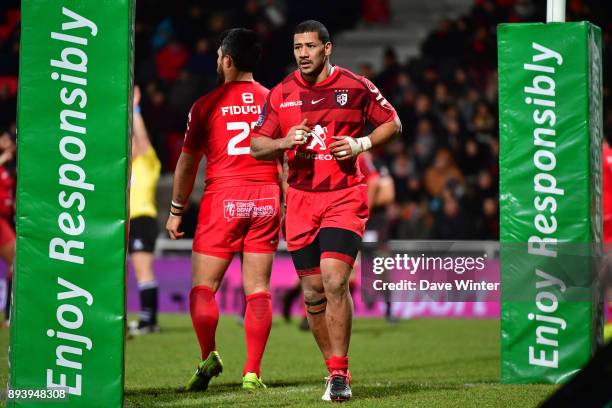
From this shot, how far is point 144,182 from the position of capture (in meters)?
11.9

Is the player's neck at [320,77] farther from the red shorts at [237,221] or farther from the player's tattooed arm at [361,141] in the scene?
the red shorts at [237,221]

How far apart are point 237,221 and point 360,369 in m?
2.16

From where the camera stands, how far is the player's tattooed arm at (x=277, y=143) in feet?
21.2

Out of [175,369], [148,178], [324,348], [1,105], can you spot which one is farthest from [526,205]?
[1,105]

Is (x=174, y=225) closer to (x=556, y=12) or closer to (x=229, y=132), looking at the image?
(x=229, y=132)

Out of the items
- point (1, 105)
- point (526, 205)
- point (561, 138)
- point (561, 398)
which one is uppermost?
point (1, 105)

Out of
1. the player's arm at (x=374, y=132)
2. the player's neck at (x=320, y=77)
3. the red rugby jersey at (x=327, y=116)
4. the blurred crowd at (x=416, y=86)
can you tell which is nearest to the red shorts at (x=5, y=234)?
the blurred crowd at (x=416, y=86)

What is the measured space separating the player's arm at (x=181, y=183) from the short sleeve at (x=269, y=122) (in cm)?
72

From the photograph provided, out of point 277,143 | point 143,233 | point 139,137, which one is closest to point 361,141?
point 277,143

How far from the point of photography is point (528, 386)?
7137 mm

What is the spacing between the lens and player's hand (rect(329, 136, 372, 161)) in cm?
645

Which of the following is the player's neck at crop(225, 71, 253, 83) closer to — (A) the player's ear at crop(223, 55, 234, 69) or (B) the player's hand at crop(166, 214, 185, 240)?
(A) the player's ear at crop(223, 55, 234, 69)

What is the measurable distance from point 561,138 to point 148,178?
5775mm

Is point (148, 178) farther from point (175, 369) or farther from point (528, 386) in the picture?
point (528, 386)
